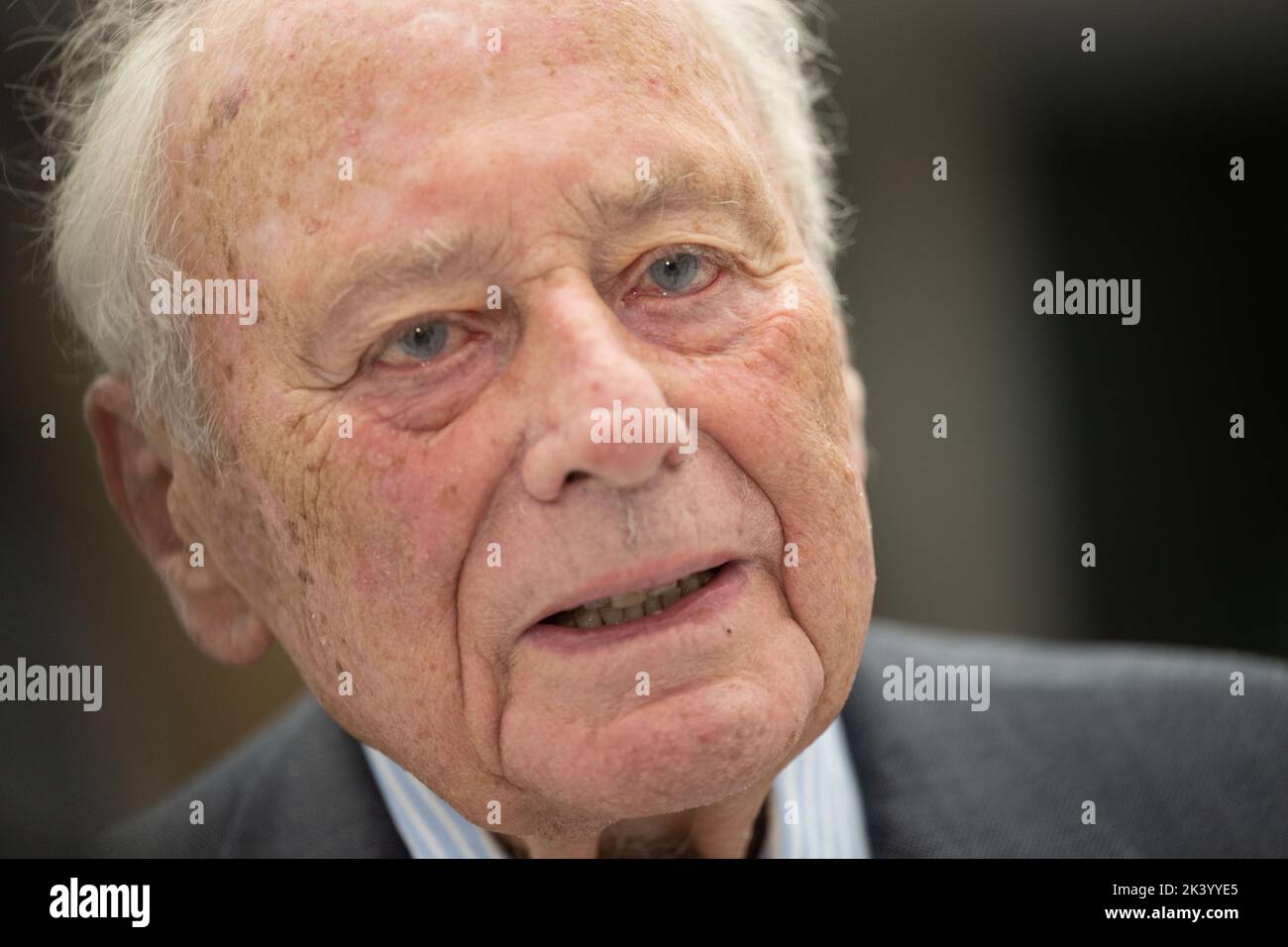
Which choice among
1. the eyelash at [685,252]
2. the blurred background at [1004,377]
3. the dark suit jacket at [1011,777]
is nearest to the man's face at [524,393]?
the eyelash at [685,252]

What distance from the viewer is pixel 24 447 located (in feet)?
8.84

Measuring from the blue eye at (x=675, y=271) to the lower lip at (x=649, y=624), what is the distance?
1.32 ft

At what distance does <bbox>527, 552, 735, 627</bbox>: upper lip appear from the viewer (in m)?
1.57

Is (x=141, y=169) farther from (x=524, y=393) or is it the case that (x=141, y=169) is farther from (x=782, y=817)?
(x=782, y=817)

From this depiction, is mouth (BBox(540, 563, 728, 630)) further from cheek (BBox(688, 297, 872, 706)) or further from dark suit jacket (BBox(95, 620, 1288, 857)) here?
dark suit jacket (BBox(95, 620, 1288, 857))

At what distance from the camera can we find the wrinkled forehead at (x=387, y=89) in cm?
162

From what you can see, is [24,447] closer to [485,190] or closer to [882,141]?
[485,190]

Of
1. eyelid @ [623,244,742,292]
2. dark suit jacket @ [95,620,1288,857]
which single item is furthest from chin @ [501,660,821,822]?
dark suit jacket @ [95,620,1288,857]

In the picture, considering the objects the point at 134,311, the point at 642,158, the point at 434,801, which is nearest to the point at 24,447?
the point at 134,311

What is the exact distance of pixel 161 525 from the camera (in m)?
2.10

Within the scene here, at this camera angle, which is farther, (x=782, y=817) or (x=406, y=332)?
(x=782, y=817)

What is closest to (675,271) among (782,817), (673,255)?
(673,255)

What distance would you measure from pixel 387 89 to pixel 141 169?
1.59ft

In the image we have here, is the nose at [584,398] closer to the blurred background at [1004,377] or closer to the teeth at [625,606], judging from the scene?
the teeth at [625,606]
